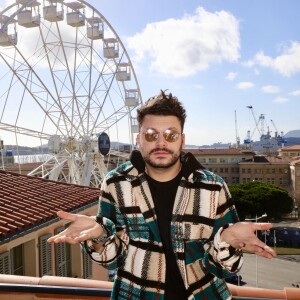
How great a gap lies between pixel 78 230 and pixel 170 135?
100 cm

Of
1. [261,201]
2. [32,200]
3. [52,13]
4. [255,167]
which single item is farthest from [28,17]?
[255,167]

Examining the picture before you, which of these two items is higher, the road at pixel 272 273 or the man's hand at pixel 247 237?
the man's hand at pixel 247 237

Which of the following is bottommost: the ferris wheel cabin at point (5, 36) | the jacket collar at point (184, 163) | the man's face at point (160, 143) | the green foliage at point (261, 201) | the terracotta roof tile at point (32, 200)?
the green foliage at point (261, 201)

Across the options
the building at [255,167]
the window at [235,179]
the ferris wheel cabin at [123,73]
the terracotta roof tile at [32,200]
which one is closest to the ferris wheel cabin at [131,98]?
the ferris wheel cabin at [123,73]

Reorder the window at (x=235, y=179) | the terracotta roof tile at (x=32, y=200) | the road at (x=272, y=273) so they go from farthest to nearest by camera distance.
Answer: the window at (x=235, y=179), the road at (x=272, y=273), the terracotta roof tile at (x=32, y=200)

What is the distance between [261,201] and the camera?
67625mm

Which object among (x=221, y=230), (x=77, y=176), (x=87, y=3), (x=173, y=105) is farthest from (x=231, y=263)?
(x=87, y=3)

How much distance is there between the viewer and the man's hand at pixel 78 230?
302 centimetres

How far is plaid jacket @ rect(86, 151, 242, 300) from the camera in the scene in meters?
3.09

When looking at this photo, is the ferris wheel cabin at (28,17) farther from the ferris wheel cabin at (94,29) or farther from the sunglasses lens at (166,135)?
the sunglasses lens at (166,135)

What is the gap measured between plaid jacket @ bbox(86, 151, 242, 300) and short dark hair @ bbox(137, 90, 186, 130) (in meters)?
0.44

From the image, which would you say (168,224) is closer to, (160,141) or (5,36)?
(160,141)

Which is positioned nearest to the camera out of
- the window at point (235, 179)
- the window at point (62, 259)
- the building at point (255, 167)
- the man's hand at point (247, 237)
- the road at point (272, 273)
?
the man's hand at point (247, 237)

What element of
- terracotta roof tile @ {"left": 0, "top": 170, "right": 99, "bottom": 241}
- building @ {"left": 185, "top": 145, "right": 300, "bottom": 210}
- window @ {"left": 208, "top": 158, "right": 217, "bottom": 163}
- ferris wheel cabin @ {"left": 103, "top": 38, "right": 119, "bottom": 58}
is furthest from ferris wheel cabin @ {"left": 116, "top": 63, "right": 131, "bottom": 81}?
window @ {"left": 208, "top": 158, "right": 217, "bottom": 163}
